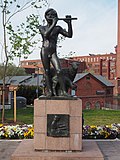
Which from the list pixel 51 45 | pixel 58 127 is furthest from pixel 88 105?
pixel 58 127

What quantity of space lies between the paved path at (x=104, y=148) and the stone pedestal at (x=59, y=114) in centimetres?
82

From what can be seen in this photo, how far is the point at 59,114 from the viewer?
276 inches

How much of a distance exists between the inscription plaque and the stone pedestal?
0.05 metres

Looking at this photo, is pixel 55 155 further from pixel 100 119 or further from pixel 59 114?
pixel 100 119

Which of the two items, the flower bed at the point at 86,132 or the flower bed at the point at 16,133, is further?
the flower bed at the point at 86,132

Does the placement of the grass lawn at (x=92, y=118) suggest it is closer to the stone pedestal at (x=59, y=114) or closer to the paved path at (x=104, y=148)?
the paved path at (x=104, y=148)

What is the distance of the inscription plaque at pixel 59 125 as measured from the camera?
6.99m

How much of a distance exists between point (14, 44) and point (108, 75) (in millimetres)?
48844

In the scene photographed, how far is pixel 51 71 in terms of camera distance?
7.53m

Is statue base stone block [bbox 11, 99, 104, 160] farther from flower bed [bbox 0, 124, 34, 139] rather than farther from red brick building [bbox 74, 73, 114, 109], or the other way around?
red brick building [bbox 74, 73, 114, 109]

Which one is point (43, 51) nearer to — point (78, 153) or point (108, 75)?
point (78, 153)

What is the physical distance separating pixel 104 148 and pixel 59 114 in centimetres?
203

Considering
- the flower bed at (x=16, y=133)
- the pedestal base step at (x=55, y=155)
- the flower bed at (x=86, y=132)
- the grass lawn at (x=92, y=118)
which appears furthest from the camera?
the grass lawn at (x=92, y=118)

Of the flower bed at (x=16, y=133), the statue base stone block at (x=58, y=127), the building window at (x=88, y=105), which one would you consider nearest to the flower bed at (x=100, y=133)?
the flower bed at (x=16, y=133)
